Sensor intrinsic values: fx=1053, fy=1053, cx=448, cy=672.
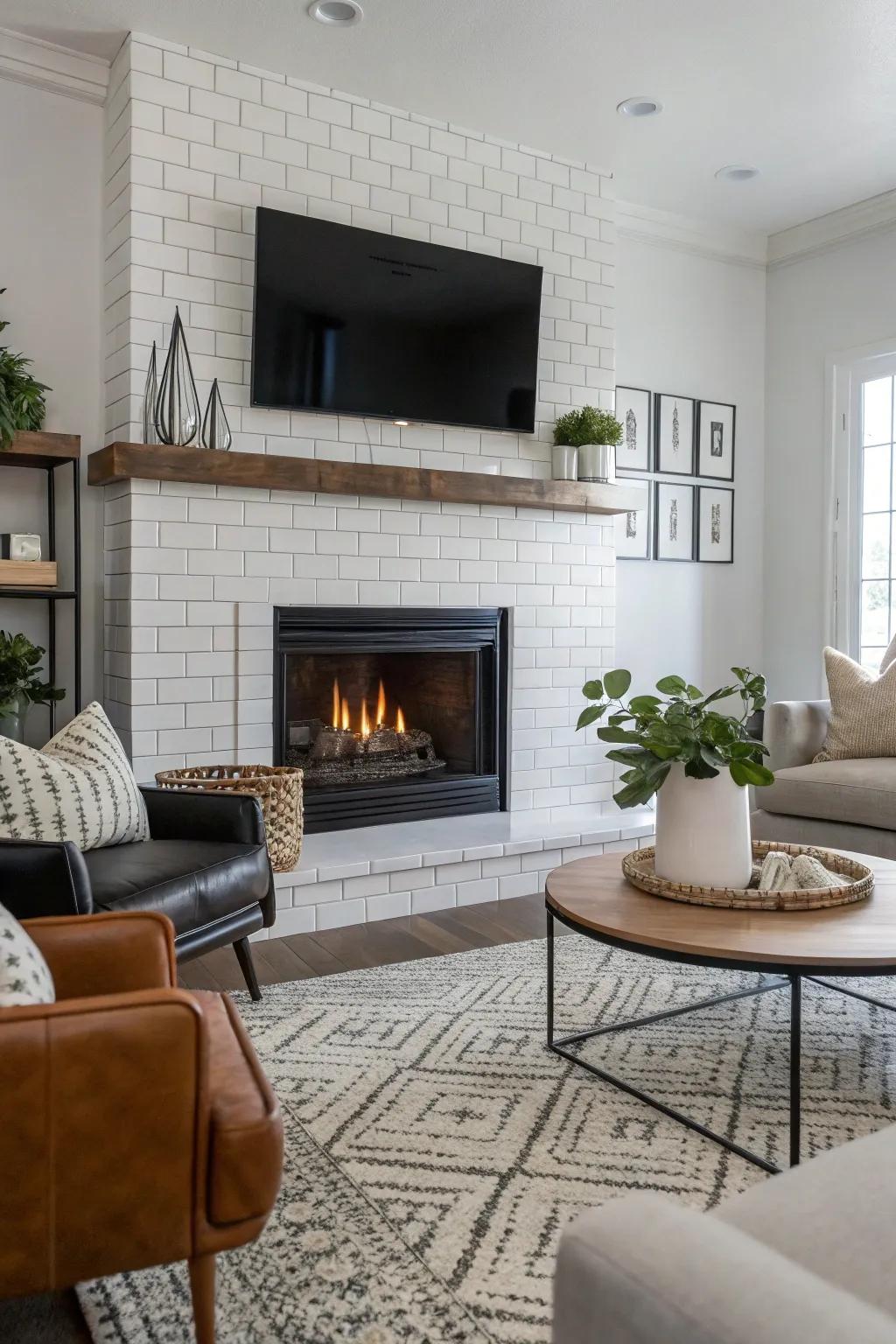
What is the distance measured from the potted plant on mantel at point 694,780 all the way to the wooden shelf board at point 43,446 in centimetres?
207

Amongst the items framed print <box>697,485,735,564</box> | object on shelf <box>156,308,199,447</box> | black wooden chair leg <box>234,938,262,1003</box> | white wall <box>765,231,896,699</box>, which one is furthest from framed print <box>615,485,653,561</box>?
black wooden chair leg <box>234,938,262,1003</box>

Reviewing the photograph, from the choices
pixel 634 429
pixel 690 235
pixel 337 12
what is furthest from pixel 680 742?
pixel 690 235

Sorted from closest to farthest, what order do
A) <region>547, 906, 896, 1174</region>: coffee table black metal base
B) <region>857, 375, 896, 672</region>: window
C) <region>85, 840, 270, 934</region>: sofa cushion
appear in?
<region>547, 906, 896, 1174</region>: coffee table black metal base, <region>85, 840, 270, 934</region>: sofa cushion, <region>857, 375, 896, 672</region>: window

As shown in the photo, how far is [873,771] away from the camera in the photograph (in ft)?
11.3

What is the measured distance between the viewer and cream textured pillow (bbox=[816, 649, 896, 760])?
12.2 feet

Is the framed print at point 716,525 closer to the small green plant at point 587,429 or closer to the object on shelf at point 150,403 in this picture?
the small green plant at point 587,429

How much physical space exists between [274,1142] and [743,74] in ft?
12.4

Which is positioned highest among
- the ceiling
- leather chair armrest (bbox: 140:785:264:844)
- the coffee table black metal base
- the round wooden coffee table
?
the ceiling

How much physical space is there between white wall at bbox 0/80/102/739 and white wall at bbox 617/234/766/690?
2.38 m

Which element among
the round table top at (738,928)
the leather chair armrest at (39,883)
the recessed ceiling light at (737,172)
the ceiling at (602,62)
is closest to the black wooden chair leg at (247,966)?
the leather chair armrest at (39,883)

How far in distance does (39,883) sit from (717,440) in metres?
4.16

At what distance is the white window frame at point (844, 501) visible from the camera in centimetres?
499

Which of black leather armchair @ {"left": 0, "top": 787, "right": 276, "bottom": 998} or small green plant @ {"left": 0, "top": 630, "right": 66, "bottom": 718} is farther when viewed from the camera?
small green plant @ {"left": 0, "top": 630, "right": 66, "bottom": 718}

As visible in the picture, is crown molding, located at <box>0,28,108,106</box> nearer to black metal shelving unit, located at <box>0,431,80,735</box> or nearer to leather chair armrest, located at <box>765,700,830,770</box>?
black metal shelving unit, located at <box>0,431,80,735</box>
